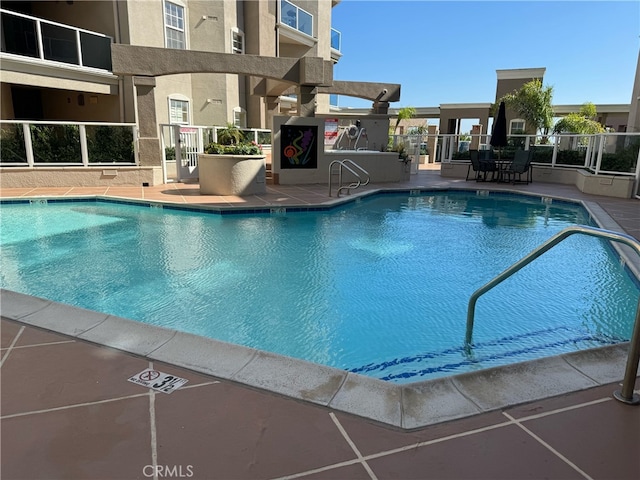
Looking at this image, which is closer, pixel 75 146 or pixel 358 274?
pixel 358 274

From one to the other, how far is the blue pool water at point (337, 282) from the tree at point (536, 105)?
18405mm

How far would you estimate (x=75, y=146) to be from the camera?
11562 millimetres

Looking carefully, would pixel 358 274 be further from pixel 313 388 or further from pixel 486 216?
pixel 486 216

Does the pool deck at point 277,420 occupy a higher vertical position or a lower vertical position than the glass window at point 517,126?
lower

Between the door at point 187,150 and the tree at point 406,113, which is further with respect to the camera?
the tree at point 406,113

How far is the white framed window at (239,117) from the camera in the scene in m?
18.3

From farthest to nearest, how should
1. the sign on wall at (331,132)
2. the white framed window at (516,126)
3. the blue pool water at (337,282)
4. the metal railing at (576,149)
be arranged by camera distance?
the white framed window at (516,126) → the sign on wall at (331,132) → the metal railing at (576,149) → the blue pool water at (337,282)

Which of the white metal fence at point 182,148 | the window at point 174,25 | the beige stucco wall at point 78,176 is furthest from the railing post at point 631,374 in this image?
the window at point 174,25

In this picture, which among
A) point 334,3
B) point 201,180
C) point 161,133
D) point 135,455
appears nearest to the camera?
point 135,455

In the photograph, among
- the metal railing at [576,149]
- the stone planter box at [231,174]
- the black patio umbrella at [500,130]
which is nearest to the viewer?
the stone planter box at [231,174]

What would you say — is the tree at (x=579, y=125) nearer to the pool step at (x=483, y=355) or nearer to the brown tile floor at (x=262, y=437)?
the pool step at (x=483, y=355)

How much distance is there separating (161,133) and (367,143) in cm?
900

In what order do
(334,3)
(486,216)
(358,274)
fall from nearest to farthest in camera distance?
(358,274)
(486,216)
(334,3)

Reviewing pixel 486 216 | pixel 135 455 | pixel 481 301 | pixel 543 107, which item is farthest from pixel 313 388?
pixel 543 107
